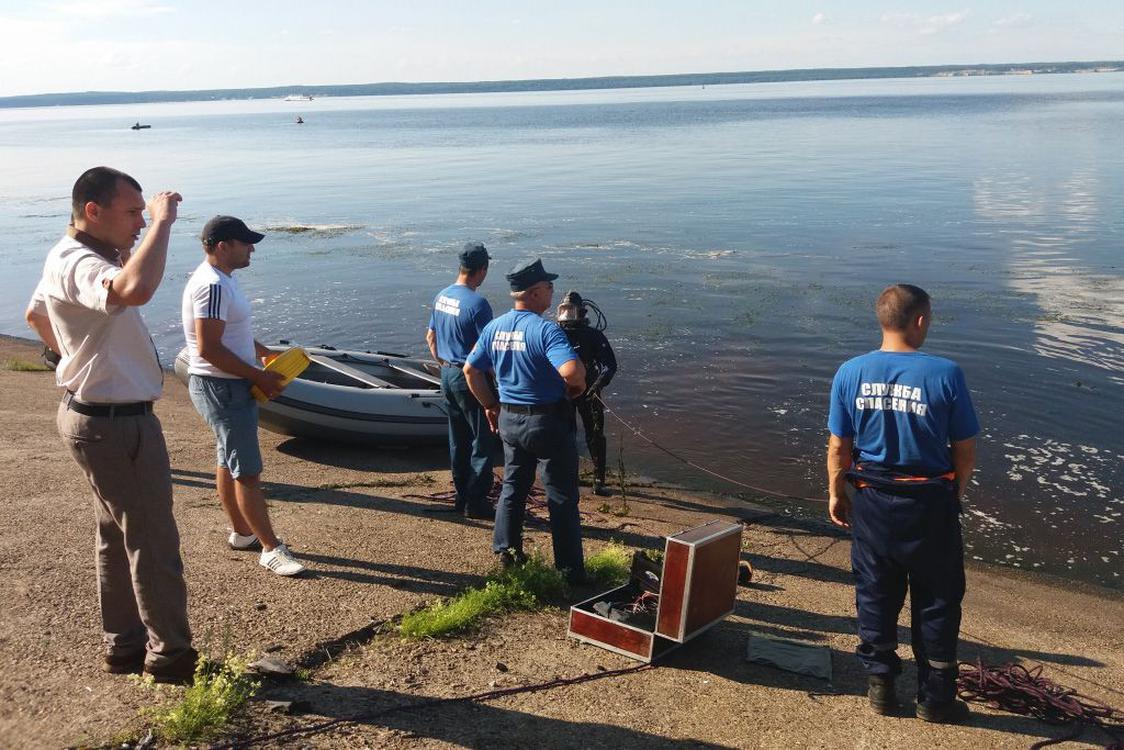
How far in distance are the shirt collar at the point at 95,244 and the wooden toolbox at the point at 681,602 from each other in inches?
107

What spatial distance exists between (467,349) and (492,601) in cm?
199

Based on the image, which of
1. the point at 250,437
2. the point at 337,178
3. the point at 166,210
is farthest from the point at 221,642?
the point at 337,178

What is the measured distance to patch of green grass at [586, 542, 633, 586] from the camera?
6004 mm

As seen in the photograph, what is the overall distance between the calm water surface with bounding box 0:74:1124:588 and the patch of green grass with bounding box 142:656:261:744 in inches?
247

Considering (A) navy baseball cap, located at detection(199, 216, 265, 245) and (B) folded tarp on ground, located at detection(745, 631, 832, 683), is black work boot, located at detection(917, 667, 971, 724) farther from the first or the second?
(A) navy baseball cap, located at detection(199, 216, 265, 245)

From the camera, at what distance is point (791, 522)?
28.0 ft

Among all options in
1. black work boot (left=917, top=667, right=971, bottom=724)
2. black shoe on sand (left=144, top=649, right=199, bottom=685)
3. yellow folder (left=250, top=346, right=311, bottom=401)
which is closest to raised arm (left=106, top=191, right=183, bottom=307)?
black shoe on sand (left=144, top=649, right=199, bottom=685)

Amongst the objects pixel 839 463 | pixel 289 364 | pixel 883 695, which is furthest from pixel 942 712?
pixel 289 364

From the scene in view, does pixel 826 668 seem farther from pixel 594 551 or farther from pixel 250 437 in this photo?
pixel 250 437

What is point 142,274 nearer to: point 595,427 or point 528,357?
point 528,357

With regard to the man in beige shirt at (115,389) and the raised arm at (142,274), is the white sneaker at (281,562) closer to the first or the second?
the man in beige shirt at (115,389)

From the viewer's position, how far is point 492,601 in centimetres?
545

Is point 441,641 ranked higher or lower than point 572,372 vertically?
lower

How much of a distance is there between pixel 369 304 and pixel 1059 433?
12167 millimetres
